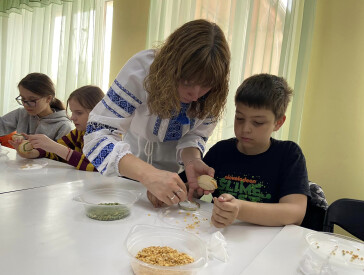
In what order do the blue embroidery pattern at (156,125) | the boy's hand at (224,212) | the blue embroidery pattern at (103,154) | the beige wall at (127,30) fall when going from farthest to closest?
the beige wall at (127,30), the blue embroidery pattern at (156,125), the blue embroidery pattern at (103,154), the boy's hand at (224,212)

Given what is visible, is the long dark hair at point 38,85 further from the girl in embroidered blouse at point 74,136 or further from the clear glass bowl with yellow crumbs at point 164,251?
the clear glass bowl with yellow crumbs at point 164,251

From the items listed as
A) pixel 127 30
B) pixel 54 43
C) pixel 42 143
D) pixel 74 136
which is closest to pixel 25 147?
pixel 42 143

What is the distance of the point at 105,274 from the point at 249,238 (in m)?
0.38

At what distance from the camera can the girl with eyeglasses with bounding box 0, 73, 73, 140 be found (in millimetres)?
1869

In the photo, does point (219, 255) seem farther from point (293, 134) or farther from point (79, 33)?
point (79, 33)

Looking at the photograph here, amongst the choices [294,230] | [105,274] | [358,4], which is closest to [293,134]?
[358,4]

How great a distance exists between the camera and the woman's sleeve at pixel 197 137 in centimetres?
116

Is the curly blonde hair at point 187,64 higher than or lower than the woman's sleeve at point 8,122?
higher

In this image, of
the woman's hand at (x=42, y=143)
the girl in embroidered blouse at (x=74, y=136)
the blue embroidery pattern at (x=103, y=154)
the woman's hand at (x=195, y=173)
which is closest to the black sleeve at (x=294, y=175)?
the woman's hand at (x=195, y=173)

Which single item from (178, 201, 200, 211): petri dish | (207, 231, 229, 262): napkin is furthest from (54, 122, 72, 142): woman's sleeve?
(207, 231, 229, 262): napkin

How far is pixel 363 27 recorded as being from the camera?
1.78 meters

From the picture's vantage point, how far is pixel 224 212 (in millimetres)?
757

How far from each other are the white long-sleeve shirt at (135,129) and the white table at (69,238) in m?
0.17

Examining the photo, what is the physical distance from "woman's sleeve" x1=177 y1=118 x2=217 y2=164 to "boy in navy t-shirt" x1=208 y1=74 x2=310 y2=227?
108 millimetres
